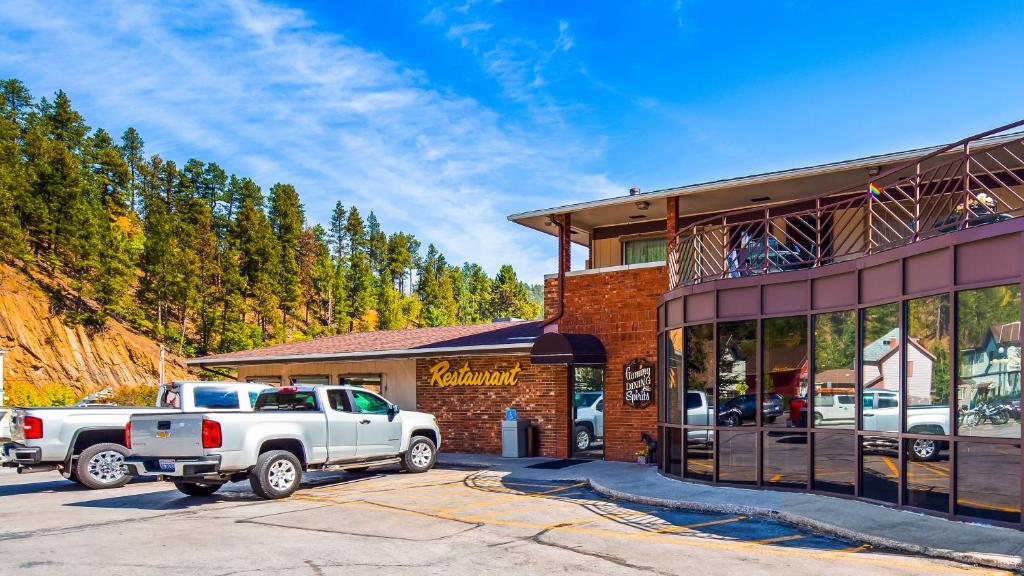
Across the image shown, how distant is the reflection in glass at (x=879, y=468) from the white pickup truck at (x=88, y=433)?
34.8ft

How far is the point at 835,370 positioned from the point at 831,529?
3.13m

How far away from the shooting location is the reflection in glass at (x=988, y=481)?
862 centimetres

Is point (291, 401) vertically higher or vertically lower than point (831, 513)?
higher

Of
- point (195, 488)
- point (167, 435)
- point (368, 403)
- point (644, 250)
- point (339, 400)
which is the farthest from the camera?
point (644, 250)

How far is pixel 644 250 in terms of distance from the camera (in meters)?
19.6

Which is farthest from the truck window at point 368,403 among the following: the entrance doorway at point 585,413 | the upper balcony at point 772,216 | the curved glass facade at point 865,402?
the upper balcony at point 772,216

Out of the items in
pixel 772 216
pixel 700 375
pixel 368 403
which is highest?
pixel 772 216

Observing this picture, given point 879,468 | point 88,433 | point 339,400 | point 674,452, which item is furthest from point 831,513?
point 88,433

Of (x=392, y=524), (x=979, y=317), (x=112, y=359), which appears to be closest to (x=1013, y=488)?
(x=979, y=317)

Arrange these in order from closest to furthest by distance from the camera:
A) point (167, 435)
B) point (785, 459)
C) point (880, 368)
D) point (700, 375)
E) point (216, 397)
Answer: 1. point (880, 368)
2. point (167, 435)
3. point (785, 459)
4. point (700, 375)
5. point (216, 397)

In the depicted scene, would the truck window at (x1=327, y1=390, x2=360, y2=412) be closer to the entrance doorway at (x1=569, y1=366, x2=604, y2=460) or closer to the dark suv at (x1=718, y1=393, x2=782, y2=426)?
the entrance doorway at (x1=569, y1=366, x2=604, y2=460)

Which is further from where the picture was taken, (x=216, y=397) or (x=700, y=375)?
(x=216, y=397)

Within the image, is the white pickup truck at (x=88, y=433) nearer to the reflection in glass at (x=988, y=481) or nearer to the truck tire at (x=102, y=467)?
the truck tire at (x=102, y=467)

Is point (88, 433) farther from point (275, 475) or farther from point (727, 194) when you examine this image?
point (727, 194)
